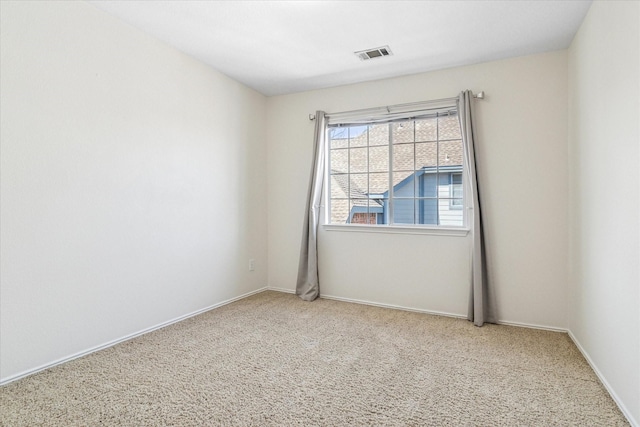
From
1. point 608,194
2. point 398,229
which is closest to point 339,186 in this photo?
point 398,229

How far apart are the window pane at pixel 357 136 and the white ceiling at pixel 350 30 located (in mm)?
646

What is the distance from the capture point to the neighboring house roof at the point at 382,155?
11.2ft

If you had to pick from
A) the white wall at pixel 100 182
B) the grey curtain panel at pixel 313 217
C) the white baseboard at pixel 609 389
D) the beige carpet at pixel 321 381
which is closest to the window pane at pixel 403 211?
the grey curtain panel at pixel 313 217

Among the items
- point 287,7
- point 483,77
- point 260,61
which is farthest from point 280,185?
point 483,77

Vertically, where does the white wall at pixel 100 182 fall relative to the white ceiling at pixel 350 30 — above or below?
below

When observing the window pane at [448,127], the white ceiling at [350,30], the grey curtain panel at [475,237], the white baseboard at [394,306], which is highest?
the white ceiling at [350,30]

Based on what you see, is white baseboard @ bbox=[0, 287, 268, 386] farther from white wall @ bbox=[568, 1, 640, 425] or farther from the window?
white wall @ bbox=[568, 1, 640, 425]

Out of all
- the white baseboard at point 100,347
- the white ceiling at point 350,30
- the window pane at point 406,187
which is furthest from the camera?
the window pane at point 406,187

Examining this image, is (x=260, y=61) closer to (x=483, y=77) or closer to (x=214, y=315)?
(x=483, y=77)

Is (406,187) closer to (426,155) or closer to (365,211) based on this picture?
(426,155)

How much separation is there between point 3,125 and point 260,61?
6.67ft

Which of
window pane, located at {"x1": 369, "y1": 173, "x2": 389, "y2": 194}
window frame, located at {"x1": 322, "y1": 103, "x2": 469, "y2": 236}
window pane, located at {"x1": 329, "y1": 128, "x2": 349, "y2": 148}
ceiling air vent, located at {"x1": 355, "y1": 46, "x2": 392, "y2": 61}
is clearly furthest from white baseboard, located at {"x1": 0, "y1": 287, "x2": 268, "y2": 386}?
ceiling air vent, located at {"x1": 355, "y1": 46, "x2": 392, "y2": 61}

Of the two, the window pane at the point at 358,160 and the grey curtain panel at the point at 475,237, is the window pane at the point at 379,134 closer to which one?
the window pane at the point at 358,160

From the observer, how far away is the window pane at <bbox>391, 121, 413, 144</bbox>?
3.58 m
